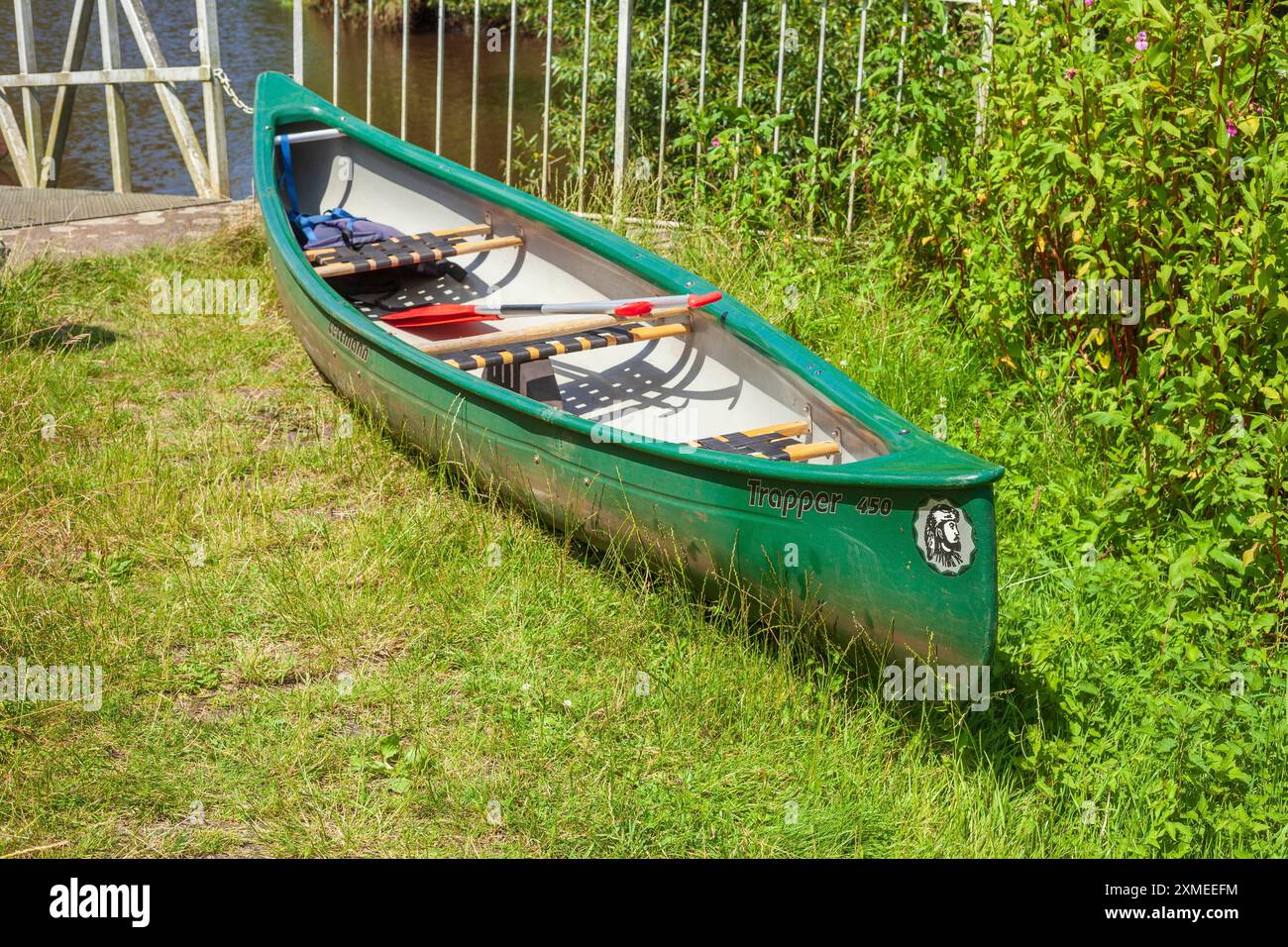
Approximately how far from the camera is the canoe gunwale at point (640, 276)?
12.3ft

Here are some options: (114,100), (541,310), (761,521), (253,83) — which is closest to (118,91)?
(114,100)

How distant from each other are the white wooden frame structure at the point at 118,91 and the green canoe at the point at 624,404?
1227 mm

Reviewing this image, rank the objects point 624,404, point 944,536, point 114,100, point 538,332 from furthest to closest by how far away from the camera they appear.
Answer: point 114,100 → point 624,404 → point 538,332 → point 944,536

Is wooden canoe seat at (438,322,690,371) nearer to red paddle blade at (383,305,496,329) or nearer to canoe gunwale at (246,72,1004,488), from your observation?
canoe gunwale at (246,72,1004,488)

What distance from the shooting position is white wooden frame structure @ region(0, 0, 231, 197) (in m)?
8.30

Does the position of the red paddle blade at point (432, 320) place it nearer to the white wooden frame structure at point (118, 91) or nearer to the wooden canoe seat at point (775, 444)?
the wooden canoe seat at point (775, 444)

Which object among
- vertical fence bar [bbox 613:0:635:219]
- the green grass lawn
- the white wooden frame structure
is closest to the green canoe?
the green grass lawn

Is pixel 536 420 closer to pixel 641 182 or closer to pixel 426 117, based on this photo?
pixel 641 182

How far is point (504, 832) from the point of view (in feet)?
11.9

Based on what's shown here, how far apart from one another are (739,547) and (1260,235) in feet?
6.11

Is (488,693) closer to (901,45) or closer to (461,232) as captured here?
(461,232)

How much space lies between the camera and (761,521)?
13.0 feet

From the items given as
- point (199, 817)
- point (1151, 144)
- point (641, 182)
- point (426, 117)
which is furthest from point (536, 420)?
point (426, 117)

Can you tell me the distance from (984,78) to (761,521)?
2583mm
